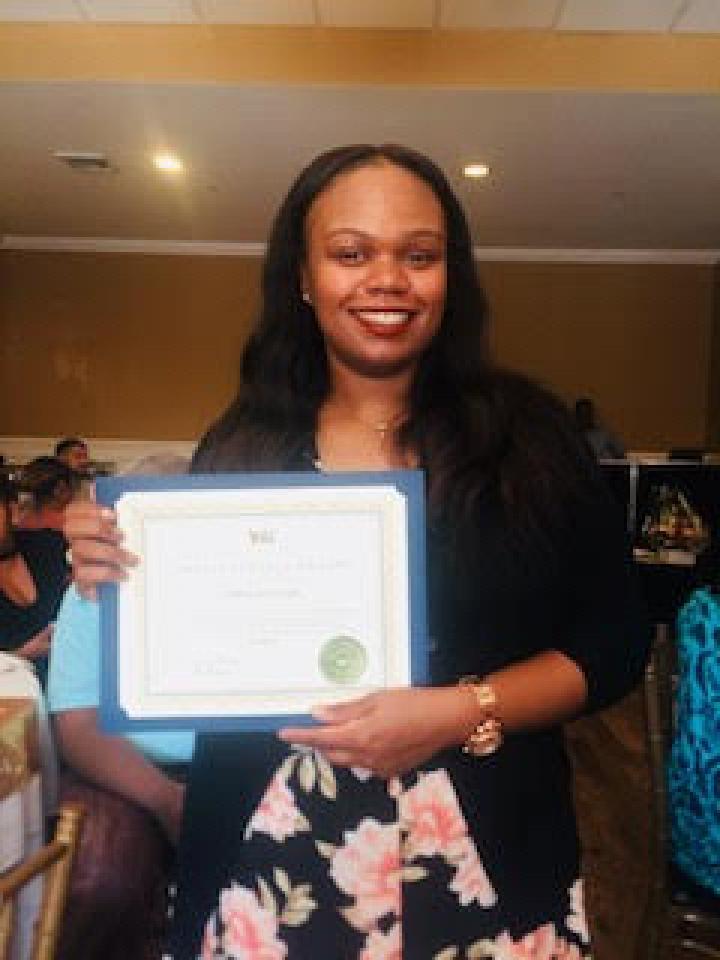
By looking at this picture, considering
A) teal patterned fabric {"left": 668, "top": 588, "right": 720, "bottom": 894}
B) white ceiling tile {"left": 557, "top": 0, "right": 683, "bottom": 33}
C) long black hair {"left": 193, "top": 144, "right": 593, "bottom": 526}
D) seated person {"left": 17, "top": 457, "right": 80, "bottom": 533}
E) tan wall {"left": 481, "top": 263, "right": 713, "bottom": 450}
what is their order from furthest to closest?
tan wall {"left": 481, "top": 263, "right": 713, "bottom": 450} < white ceiling tile {"left": 557, "top": 0, "right": 683, "bottom": 33} < seated person {"left": 17, "top": 457, "right": 80, "bottom": 533} < teal patterned fabric {"left": 668, "top": 588, "right": 720, "bottom": 894} < long black hair {"left": 193, "top": 144, "right": 593, "bottom": 526}

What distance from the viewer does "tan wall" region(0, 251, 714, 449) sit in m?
10.1

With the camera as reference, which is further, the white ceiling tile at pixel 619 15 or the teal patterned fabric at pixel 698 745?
the white ceiling tile at pixel 619 15

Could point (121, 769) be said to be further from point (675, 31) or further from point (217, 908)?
point (675, 31)

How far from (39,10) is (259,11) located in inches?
41.1

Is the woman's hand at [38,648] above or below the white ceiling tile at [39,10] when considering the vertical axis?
below

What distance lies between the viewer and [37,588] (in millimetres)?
3209

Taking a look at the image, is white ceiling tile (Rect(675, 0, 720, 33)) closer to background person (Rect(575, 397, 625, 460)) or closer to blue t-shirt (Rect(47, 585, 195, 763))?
background person (Rect(575, 397, 625, 460))

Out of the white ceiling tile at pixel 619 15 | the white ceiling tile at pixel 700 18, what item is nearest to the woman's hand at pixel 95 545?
the white ceiling tile at pixel 619 15

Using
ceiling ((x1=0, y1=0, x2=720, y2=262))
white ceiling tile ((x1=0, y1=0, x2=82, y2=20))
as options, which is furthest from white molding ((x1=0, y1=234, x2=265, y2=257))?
white ceiling tile ((x1=0, y1=0, x2=82, y2=20))

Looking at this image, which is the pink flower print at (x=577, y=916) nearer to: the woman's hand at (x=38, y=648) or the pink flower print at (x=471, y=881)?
the pink flower print at (x=471, y=881)

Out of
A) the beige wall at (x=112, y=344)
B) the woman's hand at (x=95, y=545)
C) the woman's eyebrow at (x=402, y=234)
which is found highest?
the beige wall at (x=112, y=344)

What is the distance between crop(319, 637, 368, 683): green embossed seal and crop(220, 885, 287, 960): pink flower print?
0.70 ft

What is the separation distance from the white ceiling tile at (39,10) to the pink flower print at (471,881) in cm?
489

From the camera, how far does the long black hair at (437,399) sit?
1.01 meters
